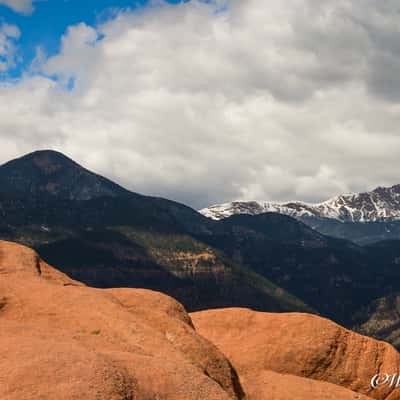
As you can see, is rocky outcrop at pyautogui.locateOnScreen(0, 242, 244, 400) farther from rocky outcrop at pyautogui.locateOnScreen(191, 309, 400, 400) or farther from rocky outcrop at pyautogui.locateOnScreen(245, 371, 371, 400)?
rocky outcrop at pyautogui.locateOnScreen(191, 309, 400, 400)

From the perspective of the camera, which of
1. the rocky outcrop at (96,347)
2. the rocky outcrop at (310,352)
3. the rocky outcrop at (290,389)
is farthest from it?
the rocky outcrop at (310,352)

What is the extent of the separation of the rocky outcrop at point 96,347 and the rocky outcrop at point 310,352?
918 centimetres

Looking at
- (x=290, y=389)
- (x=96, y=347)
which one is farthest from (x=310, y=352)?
(x=96, y=347)

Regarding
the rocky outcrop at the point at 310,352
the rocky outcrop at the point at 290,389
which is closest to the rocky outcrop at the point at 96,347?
the rocky outcrop at the point at 290,389

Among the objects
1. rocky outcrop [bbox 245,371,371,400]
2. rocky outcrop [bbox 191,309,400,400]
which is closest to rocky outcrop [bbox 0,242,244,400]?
rocky outcrop [bbox 245,371,371,400]

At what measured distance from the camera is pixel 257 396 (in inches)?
1676

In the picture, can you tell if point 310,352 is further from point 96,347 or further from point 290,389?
point 96,347

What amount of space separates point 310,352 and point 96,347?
2734cm

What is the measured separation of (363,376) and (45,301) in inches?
1206

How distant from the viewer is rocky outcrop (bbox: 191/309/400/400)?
52.5 metres

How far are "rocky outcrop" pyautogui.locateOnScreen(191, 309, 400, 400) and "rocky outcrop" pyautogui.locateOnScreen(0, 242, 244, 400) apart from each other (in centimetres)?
918

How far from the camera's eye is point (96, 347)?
1260 inches

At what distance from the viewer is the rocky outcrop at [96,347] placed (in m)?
24.6

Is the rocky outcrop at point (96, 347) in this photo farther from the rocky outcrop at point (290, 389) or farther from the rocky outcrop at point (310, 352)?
the rocky outcrop at point (310, 352)
